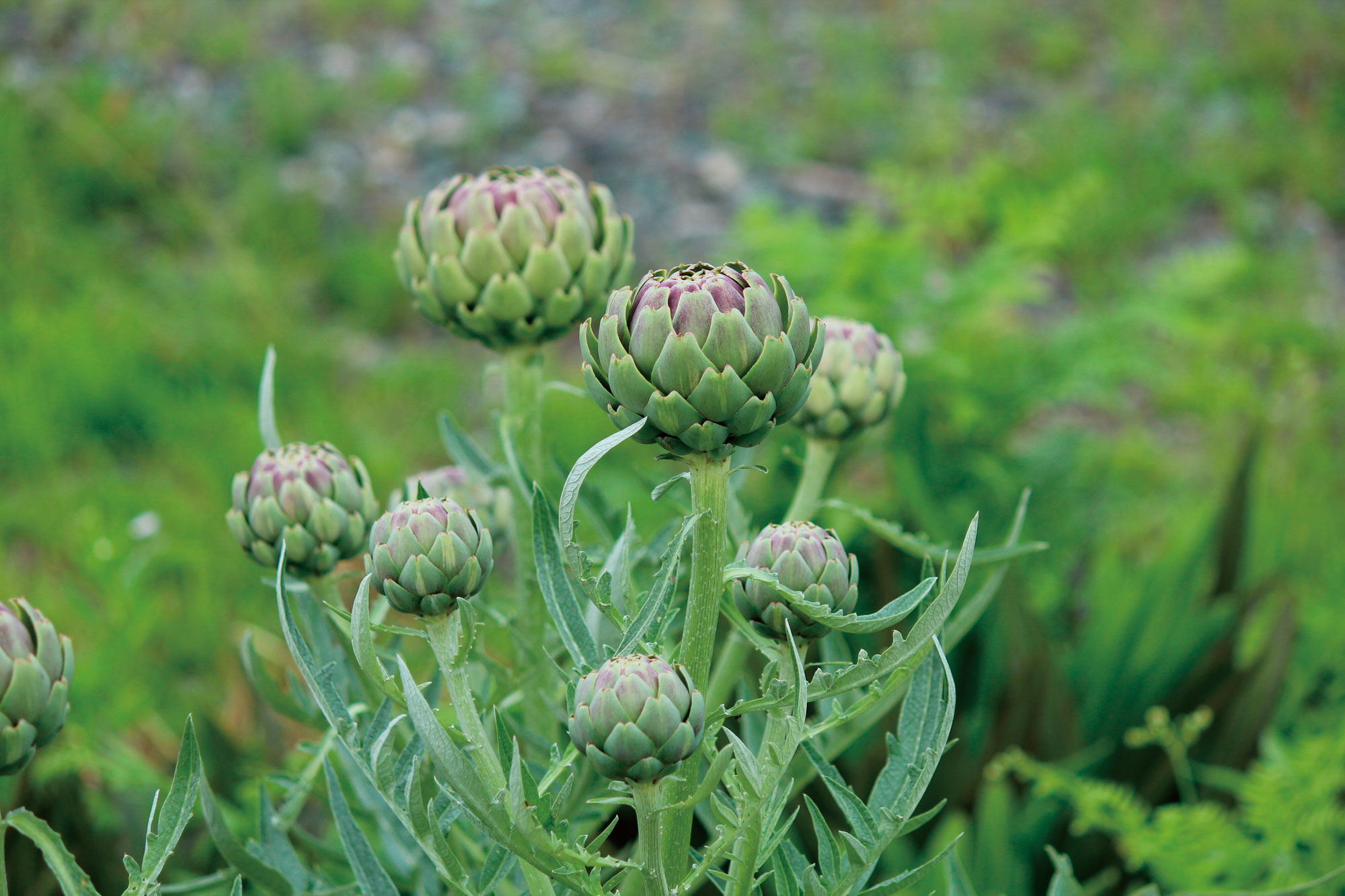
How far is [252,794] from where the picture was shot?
3.67 feet

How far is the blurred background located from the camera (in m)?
1.28

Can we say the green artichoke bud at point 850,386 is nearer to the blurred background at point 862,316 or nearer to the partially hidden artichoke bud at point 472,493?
the blurred background at point 862,316

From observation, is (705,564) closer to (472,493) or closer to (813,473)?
(813,473)

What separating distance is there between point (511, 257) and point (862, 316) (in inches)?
36.0

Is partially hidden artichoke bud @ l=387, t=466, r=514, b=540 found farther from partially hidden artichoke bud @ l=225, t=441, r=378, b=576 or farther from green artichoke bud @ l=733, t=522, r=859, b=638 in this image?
green artichoke bud @ l=733, t=522, r=859, b=638

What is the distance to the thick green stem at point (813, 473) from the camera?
0.78m

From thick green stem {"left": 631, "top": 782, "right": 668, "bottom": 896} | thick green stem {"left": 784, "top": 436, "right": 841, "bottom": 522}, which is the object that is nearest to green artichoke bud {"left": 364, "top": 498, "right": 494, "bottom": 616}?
thick green stem {"left": 631, "top": 782, "right": 668, "bottom": 896}

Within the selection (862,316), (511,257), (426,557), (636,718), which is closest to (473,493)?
(511,257)

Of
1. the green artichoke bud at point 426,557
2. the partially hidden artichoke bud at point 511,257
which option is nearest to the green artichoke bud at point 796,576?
the green artichoke bud at point 426,557

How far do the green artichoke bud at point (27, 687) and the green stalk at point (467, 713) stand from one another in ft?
0.63

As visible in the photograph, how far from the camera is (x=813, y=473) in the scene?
2.67 ft

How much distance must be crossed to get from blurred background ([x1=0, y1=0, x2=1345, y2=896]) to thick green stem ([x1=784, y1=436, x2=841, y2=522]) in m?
0.07

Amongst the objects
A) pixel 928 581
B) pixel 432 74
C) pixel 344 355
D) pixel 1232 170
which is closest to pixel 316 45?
pixel 432 74

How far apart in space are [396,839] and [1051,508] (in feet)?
3.45
